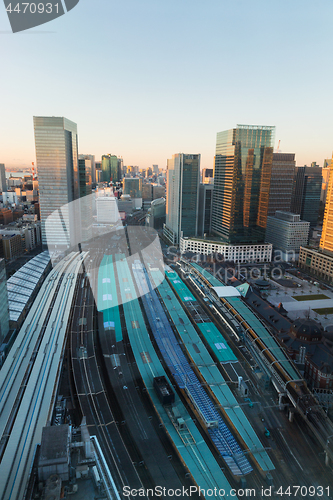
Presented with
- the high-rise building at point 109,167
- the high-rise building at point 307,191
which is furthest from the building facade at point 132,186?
the high-rise building at point 307,191

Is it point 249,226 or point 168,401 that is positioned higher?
point 249,226

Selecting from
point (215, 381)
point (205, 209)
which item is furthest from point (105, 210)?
point (215, 381)

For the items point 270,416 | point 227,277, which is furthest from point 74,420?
point 227,277

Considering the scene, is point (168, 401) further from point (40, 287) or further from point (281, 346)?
point (40, 287)

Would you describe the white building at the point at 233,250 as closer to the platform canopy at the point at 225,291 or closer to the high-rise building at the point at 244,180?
the high-rise building at the point at 244,180

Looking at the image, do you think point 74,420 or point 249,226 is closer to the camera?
point 74,420

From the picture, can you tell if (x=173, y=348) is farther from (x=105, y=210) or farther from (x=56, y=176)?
(x=105, y=210)

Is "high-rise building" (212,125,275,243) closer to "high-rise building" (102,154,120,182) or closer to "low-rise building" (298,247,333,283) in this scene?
"low-rise building" (298,247,333,283)
